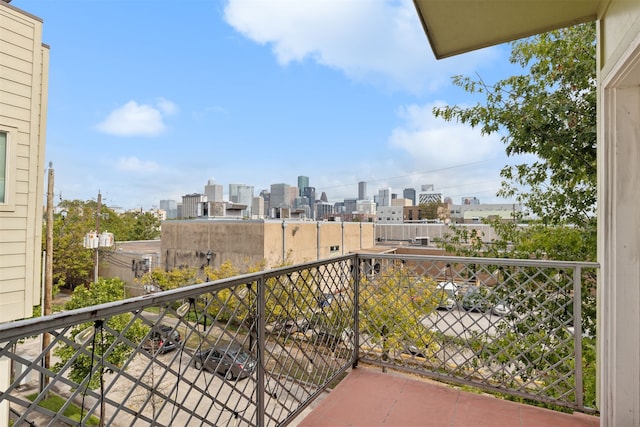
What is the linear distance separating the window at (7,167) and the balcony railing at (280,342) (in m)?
1.52

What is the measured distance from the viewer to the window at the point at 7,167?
301 centimetres

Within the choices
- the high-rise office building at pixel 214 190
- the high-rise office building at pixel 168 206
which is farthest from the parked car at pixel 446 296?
the high-rise office building at pixel 168 206

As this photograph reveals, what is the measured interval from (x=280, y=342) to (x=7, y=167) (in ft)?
10.2

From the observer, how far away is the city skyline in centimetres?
494

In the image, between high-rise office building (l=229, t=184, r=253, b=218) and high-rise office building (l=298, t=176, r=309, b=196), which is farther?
high-rise office building (l=298, t=176, r=309, b=196)

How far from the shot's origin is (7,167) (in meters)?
3.03

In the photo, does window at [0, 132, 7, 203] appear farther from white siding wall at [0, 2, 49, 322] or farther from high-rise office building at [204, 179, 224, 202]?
high-rise office building at [204, 179, 224, 202]

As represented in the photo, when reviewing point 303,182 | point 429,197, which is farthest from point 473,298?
point 303,182

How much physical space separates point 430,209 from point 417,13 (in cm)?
2909

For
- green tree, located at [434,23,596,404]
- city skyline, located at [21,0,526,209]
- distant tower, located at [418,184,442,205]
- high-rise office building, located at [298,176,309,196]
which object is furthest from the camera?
high-rise office building, located at [298,176,309,196]

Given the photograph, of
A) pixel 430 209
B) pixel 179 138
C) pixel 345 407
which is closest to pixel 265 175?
pixel 179 138

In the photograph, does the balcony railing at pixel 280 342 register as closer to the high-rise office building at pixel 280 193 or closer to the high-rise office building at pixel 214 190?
the high-rise office building at pixel 214 190

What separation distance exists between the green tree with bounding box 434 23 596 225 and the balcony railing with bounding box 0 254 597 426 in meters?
1.04

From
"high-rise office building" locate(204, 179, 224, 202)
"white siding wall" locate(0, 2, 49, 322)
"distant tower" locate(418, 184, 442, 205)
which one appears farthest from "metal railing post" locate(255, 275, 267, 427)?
"distant tower" locate(418, 184, 442, 205)
